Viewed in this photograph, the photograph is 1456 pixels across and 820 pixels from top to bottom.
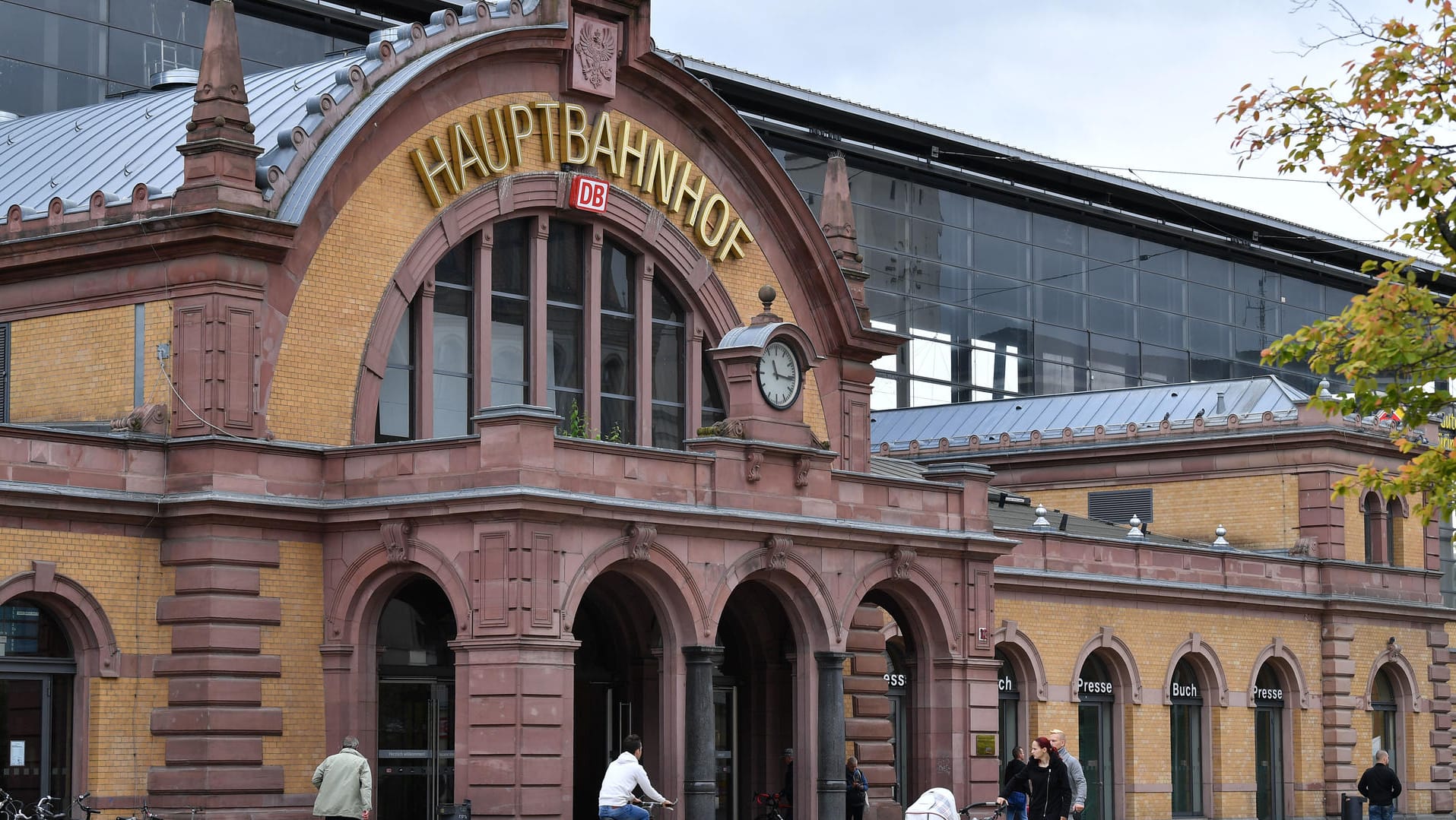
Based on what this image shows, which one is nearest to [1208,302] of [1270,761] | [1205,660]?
[1270,761]

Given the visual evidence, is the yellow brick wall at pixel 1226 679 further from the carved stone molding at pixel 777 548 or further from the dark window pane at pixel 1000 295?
the dark window pane at pixel 1000 295

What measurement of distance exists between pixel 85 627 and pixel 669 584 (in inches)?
335

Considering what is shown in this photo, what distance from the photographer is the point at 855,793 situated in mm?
42062

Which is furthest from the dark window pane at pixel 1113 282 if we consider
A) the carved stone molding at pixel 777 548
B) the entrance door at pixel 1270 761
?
the carved stone molding at pixel 777 548

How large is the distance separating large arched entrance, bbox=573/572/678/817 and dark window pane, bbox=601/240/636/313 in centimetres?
538

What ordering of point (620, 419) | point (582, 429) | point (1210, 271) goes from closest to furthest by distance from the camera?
1. point (582, 429)
2. point (620, 419)
3. point (1210, 271)

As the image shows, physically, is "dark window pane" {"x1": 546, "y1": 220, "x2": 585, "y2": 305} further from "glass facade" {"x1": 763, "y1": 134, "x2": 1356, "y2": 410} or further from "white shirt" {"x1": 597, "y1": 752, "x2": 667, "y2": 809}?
"glass facade" {"x1": 763, "y1": 134, "x2": 1356, "y2": 410}

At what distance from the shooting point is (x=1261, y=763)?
5775 cm

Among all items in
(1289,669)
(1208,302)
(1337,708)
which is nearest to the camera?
(1289,669)

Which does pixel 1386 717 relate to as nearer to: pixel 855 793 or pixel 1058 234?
pixel 855 793

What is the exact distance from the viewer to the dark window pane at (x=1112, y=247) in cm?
8281

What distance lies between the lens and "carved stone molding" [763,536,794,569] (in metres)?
38.2

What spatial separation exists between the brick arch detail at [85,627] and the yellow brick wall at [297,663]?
2225mm

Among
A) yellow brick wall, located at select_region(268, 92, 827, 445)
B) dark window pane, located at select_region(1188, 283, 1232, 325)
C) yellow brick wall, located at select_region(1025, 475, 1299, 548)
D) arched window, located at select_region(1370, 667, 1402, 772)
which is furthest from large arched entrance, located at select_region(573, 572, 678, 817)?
dark window pane, located at select_region(1188, 283, 1232, 325)
